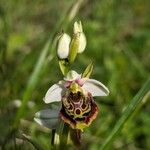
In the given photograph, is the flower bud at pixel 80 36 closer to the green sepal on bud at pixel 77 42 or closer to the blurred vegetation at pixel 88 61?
the green sepal on bud at pixel 77 42

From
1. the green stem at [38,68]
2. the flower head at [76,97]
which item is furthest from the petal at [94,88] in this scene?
the green stem at [38,68]

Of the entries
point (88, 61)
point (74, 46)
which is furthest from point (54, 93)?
point (88, 61)

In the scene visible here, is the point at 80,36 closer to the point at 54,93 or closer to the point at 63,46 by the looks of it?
Answer: the point at 63,46

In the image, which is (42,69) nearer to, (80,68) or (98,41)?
(80,68)

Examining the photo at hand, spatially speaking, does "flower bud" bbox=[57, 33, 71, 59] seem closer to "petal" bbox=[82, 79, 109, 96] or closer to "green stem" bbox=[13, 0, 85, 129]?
"petal" bbox=[82, 79, 109, 96]

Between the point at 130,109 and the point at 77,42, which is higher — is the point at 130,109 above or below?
below

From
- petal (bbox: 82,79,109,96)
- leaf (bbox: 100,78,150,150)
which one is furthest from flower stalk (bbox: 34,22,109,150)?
leaf (bbox: 100,78,150,150)

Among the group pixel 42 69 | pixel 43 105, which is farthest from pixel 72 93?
pixel 43 105
